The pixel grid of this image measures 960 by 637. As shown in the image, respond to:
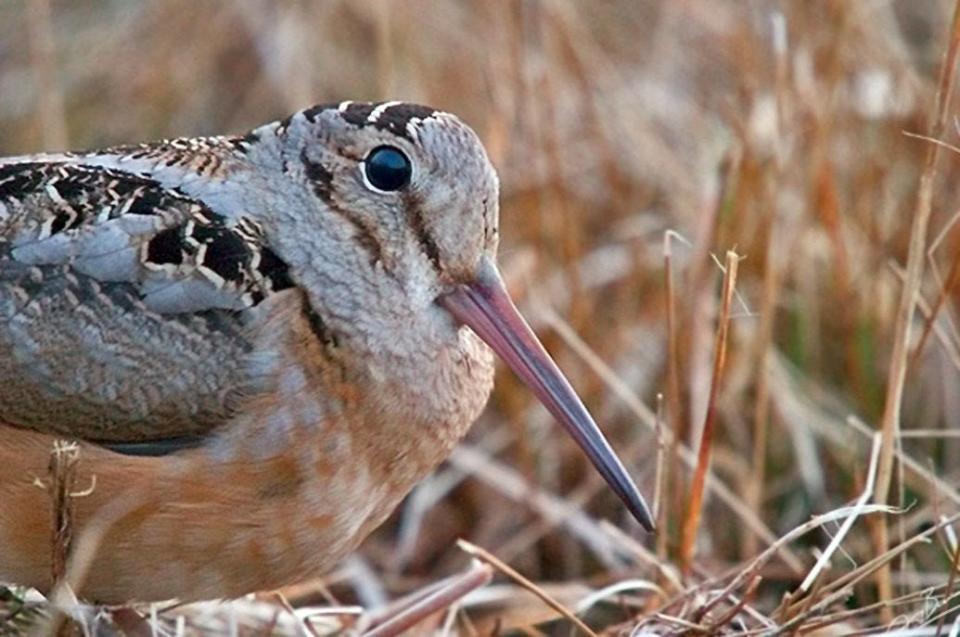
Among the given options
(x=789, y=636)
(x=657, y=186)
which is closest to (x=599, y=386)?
(x=657, y=186)

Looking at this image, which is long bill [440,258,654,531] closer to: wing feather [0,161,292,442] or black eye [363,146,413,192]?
black eye [363,146,413,192]

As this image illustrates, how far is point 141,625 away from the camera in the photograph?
3.06 metres

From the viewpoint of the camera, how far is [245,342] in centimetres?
277

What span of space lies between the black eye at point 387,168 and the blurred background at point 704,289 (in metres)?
0.75

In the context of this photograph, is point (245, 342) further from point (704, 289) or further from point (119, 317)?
point (704, 289)

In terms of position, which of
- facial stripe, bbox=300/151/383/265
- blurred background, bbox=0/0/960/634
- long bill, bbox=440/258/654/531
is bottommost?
blurred background, bbox=0/0/960/634

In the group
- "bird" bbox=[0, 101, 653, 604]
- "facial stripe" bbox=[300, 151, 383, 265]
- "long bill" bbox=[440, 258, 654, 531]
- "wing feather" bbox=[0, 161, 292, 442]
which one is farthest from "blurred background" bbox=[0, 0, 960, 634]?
Result: "wing feather" bbox=[0, 161, 292, 442]

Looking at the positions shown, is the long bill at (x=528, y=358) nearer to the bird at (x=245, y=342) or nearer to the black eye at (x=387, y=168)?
the bird at (x=245, y=342)

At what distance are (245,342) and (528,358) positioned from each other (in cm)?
45

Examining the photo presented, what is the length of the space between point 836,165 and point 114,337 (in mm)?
2296

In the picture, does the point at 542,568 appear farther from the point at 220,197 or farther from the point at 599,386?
the point at 220,197

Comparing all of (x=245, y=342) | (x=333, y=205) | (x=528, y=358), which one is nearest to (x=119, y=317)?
(x=245, y=342)

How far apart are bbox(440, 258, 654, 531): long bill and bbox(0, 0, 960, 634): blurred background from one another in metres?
0.42

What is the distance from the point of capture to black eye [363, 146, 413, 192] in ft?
9.20
